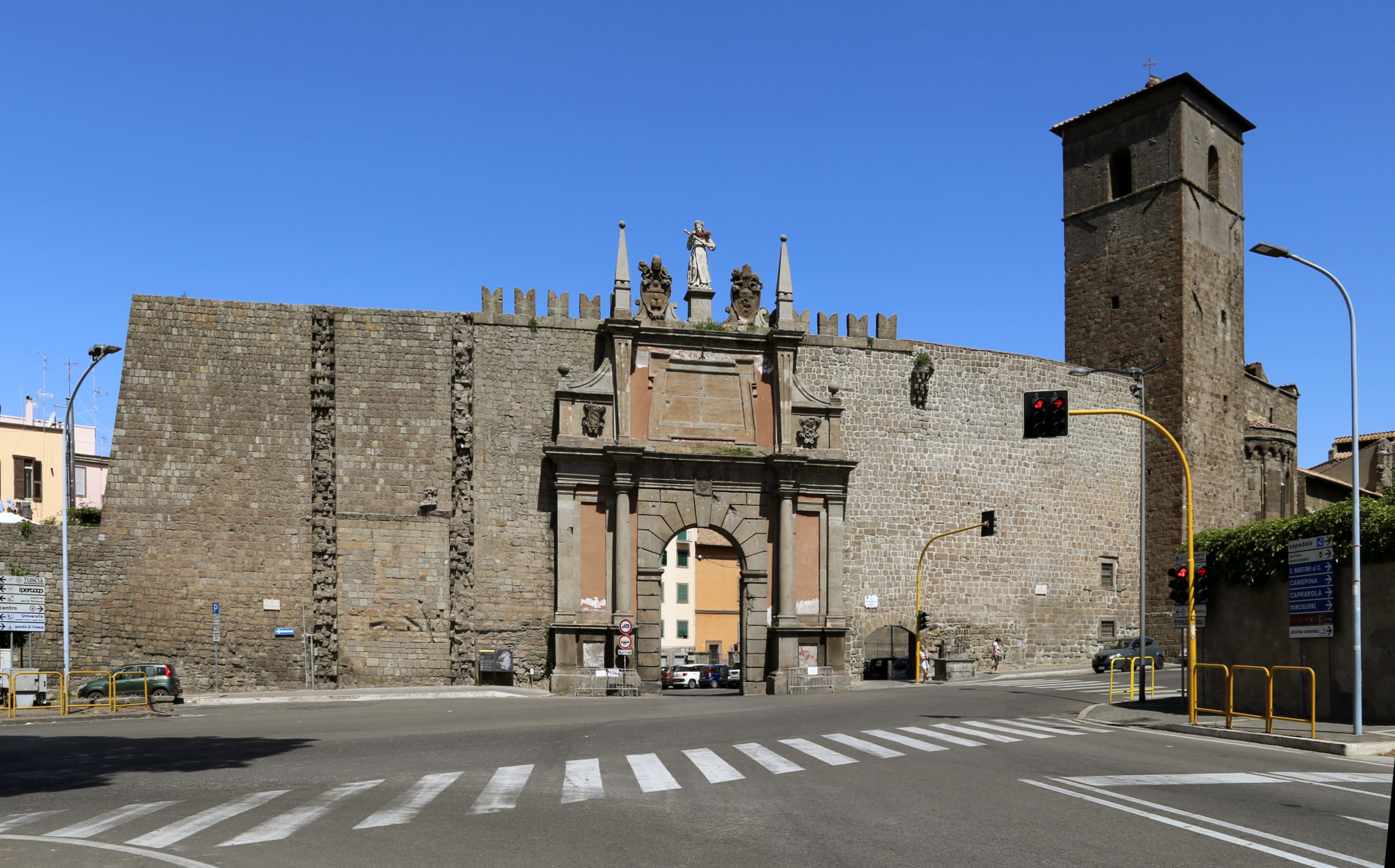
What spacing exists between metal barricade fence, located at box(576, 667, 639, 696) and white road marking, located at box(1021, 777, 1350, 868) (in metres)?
20.4

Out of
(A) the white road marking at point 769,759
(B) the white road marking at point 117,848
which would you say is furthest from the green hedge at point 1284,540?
(B) the white road marking at point 117,848

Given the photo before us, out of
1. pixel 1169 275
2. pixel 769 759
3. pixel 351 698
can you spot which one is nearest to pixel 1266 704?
pixel 769 759

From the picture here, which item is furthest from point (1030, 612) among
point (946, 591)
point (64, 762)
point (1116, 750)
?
point (64, 762)

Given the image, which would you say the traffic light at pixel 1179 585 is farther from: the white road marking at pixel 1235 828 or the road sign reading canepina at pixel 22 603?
the road sign reading canepina at pixel 22 603

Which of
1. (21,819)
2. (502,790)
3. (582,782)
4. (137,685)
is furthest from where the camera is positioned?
Answer: (137,685)

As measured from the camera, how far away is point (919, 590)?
36.3m

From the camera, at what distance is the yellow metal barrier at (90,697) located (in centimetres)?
2242

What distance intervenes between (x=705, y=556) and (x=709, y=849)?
6240cm

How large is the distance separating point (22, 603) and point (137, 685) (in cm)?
312

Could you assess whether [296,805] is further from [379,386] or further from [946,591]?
[946,591]

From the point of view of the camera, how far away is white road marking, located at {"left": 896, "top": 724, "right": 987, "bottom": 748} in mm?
15812

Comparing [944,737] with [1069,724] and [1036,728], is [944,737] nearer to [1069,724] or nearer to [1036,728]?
[1036,728]

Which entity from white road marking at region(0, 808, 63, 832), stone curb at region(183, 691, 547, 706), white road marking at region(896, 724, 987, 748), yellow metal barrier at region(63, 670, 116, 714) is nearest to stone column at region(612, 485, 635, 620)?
stone curb at region(183, 691, 547, 706)

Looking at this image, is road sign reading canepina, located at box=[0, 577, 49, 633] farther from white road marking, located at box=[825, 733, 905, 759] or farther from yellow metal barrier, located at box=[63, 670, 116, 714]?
white road marking, located at box=[825, 733, 905, 759]
